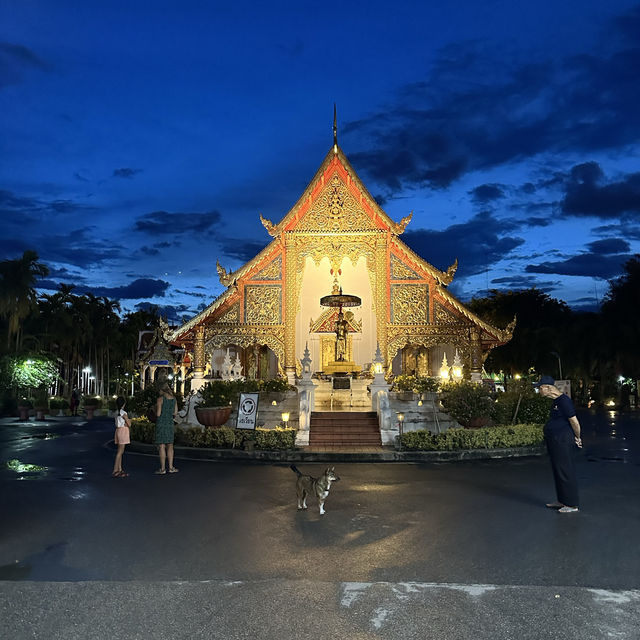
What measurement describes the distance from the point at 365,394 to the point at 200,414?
6.47m

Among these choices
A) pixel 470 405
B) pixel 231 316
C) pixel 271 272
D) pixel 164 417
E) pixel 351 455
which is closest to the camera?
pixel 164 417

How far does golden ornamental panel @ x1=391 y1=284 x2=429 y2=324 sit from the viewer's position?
21.9 metres

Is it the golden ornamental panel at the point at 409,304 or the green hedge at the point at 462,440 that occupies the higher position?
the golden ornamental panel at the point at 409,304

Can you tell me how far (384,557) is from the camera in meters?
5.73

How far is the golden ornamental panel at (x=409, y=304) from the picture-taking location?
21938 mm

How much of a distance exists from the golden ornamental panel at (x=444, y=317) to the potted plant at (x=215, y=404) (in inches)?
→ 324

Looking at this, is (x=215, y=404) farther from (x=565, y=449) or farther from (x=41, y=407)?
(x=41, y=407)

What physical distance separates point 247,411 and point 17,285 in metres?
27.0

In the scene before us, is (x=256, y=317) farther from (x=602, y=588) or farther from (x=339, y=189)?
(x=602, y=588)

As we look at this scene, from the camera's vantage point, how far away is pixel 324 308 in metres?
24.8

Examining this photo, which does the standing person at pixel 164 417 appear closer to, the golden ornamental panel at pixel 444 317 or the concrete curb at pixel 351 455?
the concrete curb at pixel 351 455

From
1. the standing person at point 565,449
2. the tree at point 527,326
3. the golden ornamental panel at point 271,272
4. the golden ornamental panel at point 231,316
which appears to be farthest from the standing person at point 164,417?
the tree at point 527,326

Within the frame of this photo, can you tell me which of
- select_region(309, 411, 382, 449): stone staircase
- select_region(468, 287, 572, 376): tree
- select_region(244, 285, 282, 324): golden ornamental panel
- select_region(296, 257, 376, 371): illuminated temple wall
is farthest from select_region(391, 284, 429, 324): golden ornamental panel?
select_region(468, 287, 572, 376): tree

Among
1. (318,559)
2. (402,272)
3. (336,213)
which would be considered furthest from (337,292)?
(318,559)
